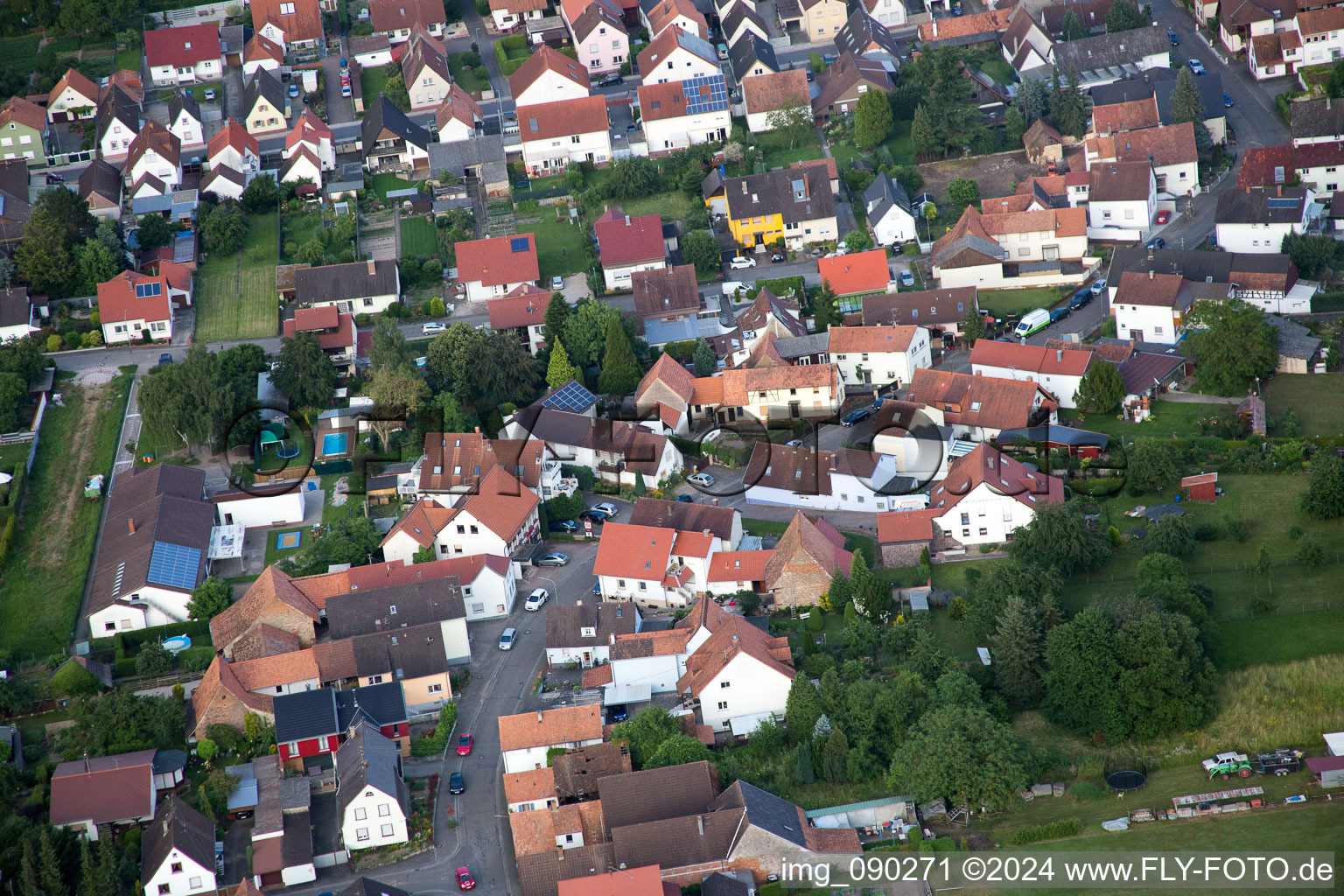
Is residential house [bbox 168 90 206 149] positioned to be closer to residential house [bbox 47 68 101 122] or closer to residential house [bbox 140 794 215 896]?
residential house [bbox 47 68 101 122]

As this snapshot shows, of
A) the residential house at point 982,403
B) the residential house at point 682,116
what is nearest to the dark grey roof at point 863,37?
the residential house at point 682,116

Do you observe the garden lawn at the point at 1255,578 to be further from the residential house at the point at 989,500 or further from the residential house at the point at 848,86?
the residential house at the point at 848,86

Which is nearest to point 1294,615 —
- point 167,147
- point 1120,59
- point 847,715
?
point 847,715

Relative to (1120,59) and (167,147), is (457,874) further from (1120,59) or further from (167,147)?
(1120,59)

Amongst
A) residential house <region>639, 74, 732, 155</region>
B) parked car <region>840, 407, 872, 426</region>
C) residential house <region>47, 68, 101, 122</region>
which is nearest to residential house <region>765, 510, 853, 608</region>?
parked car <region>840, 407, 872, 426</region>

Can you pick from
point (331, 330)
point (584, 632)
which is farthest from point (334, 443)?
point (584, 632)

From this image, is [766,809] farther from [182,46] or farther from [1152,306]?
[182,46]
